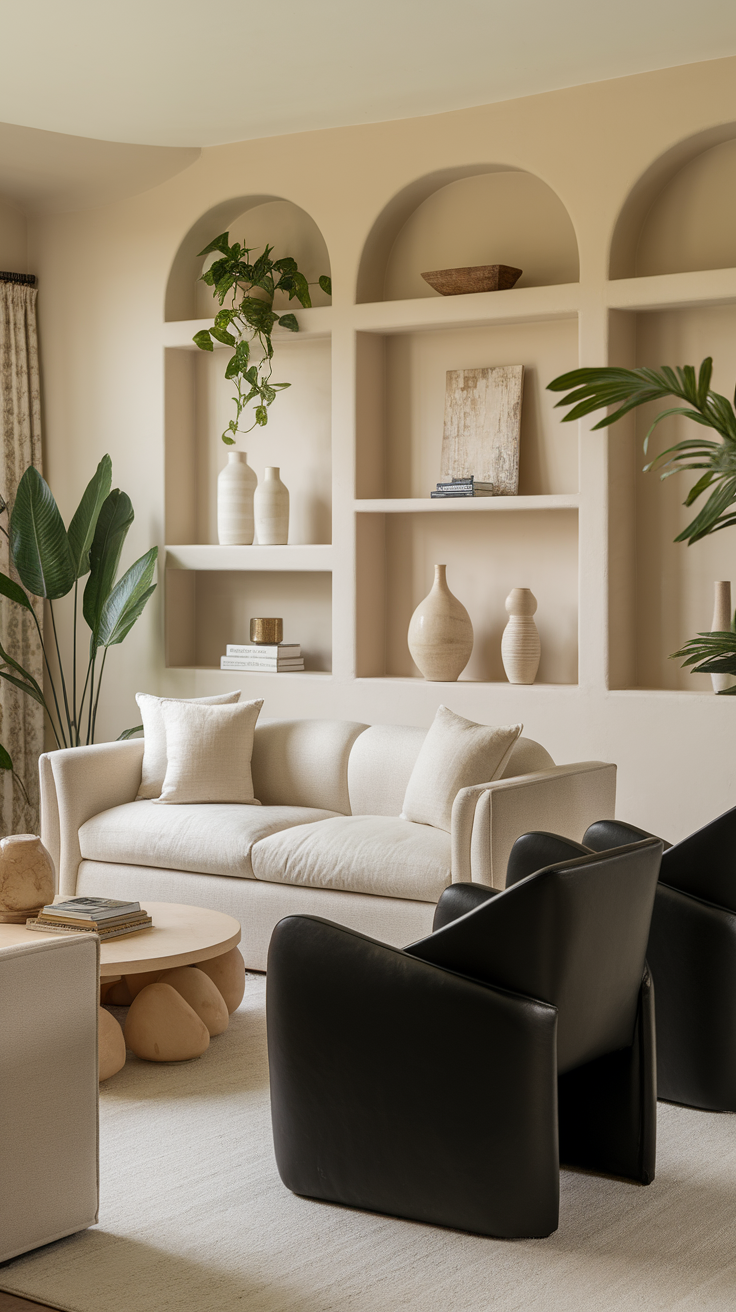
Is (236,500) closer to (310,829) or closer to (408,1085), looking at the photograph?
(310,829)

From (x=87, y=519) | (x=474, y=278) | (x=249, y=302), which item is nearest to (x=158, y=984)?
(x=87, y=519)

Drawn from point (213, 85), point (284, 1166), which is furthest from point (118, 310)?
point (284, 1166)

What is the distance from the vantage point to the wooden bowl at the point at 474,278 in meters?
5.24

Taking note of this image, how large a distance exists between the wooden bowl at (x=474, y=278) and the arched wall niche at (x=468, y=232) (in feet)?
0.39

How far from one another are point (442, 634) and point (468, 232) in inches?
65.9

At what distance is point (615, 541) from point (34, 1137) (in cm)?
332

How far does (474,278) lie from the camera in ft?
17.3

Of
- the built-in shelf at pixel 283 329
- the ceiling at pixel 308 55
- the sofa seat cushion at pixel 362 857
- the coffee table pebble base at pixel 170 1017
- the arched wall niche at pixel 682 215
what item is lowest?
the coffee table pebble base at pixel 170 1017

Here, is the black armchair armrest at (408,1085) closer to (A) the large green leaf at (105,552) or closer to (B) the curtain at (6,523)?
(A) the large green leaf at (105,552)

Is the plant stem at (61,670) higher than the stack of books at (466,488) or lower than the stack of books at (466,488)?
lower

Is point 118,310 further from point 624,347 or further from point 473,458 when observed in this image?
point 624,347

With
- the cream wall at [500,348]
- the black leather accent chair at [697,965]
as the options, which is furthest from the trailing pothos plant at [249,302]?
the black leather accent chair at [697,965]

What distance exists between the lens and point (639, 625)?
17.4 feet

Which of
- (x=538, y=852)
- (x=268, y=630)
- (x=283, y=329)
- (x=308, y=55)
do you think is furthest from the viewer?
(x=268, y=630)
